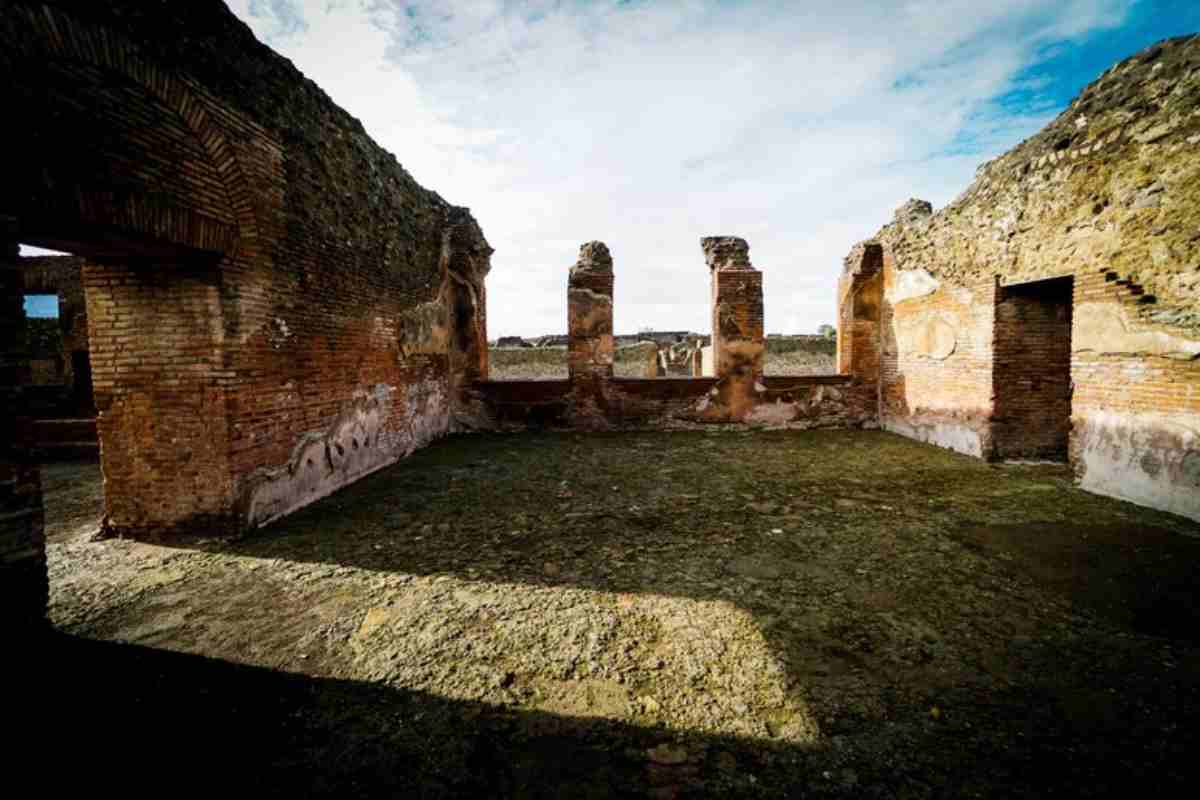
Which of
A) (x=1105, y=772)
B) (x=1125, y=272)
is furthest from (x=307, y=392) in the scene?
(x=1125, y=272)

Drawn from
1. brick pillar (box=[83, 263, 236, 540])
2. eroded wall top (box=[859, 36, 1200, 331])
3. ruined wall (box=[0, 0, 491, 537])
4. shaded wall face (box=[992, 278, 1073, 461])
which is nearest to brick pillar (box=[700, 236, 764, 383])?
eroded wall top (box=[859, 36, 1200, 331])

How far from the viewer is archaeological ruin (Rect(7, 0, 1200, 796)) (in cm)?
272

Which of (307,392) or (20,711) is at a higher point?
(307,392)

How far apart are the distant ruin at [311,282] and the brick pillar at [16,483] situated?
0.01m

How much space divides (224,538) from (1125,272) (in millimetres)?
7878

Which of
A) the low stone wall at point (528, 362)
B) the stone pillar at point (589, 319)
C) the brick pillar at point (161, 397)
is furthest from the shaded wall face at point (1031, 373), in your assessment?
the low stone wall at point (528, 362)

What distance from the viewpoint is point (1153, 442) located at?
13.5ft

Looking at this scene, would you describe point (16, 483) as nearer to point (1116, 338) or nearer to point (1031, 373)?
point (1116, 338)

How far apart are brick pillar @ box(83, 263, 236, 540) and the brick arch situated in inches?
15.8

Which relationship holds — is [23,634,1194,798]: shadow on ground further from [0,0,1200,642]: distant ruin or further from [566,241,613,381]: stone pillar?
[566,241,613,381]: stone pillar

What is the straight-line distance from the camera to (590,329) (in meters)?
8.44

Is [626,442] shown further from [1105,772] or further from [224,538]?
[1105,772]

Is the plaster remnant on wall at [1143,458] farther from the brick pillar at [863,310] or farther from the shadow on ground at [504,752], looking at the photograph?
the brick pillar at [863,310]

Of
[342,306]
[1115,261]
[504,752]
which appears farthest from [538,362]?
[504,752]
